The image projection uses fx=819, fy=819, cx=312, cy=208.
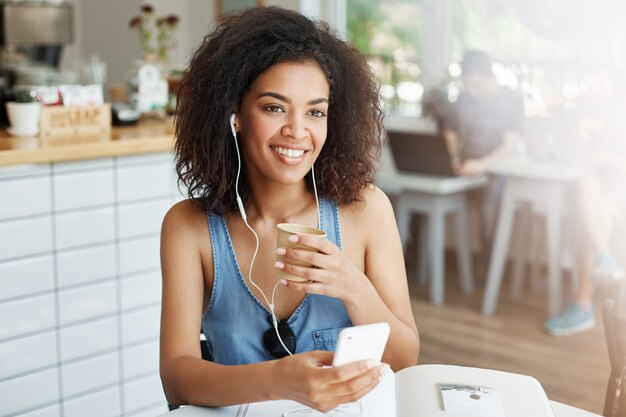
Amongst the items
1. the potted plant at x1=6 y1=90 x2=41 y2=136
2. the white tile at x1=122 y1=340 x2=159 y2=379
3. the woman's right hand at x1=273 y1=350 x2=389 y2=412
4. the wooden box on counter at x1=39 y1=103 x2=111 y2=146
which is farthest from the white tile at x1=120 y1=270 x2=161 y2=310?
the woman's right hand at x1=273 y1=350 x2=389 y2=412

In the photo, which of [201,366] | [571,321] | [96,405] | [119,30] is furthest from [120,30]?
[201,366]

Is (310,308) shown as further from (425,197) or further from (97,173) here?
(425,197)

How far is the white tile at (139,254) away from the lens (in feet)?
8.79

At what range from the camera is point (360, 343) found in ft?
3.53

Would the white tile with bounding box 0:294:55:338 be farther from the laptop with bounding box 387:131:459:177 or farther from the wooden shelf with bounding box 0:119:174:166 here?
the laptop with bounding box 387:131:459:177

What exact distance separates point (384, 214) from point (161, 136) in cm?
130

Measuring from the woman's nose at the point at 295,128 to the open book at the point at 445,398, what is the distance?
449 millimetres

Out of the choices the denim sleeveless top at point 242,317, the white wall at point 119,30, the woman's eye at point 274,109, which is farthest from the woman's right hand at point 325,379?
the white wall at point 119,30

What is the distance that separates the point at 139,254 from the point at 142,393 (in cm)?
47

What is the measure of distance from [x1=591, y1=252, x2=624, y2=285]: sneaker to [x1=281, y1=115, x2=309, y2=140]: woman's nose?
2705mm

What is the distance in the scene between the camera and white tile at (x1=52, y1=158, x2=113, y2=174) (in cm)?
247

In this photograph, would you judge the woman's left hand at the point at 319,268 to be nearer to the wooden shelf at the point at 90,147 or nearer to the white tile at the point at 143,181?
the wooden shelf at the point at 90,147

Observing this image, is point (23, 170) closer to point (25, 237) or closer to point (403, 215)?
point (25, 237)

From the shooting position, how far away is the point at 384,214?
5.46ft
